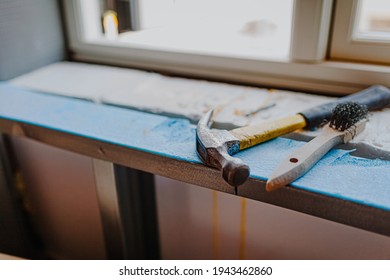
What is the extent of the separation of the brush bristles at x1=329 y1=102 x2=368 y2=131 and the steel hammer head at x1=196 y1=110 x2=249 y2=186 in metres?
0.17

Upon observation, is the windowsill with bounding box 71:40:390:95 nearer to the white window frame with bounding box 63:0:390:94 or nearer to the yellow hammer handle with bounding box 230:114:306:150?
the white window frame with bounding box 63:0:390:94

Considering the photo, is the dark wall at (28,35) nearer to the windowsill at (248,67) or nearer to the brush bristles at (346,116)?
the windowsill at (248,67)

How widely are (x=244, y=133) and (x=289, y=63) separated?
32 cm

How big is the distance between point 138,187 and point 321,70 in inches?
19.7

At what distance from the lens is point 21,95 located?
929 millimetres

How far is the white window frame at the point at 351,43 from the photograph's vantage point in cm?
85

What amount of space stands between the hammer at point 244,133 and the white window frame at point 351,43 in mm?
95

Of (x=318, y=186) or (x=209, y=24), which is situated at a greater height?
(x=209, y=24)

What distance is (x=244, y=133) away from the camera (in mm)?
671

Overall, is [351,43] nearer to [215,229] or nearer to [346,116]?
[346,116]

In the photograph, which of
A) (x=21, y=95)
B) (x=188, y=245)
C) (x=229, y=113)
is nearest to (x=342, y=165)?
(x=229, y=113)

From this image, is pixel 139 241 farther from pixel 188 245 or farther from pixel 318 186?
pixel 318 186

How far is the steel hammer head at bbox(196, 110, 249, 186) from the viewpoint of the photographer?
554 mm

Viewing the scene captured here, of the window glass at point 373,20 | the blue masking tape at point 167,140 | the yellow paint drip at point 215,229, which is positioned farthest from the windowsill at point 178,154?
the window glass at point 373,20
